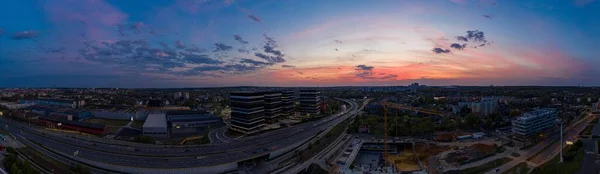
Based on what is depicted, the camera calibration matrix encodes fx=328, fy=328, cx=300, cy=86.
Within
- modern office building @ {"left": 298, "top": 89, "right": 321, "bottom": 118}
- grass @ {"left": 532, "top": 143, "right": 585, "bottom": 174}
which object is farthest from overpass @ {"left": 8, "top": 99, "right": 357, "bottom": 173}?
A: grass @ {"left": 532, "top": 143, "right": 585, "bottom": 174}

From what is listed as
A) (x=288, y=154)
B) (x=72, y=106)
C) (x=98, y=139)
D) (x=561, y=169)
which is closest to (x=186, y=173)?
(x=288, y=154)

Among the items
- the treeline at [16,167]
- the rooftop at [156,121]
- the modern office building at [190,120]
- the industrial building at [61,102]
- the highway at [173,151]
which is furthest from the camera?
the industrial building at [61,102]

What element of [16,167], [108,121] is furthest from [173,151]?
[108,121]

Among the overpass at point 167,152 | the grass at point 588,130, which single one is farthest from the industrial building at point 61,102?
the grass at point 588,130

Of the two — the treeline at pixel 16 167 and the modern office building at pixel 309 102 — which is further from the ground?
the modern office building at pixel 309 102

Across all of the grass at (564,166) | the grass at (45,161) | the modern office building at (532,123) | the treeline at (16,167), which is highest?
the modern office building at (532,123)

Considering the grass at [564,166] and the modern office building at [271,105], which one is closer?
the grass at [564,166]

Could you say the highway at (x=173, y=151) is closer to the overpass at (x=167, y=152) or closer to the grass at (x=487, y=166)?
the overpass at (x=167, y=152)

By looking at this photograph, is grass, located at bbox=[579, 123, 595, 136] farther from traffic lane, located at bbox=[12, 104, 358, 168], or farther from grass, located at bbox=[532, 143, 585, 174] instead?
traffic lane, located at bbox=[12, 104, 358, 168]
